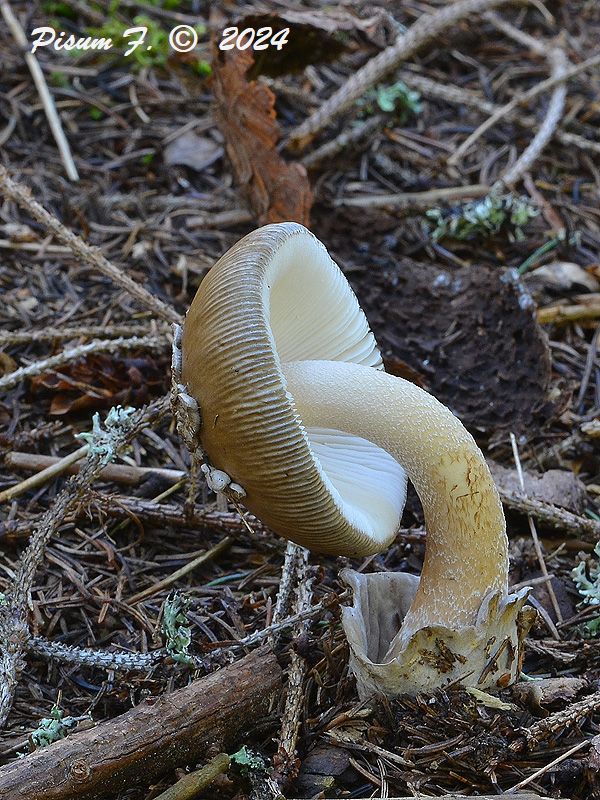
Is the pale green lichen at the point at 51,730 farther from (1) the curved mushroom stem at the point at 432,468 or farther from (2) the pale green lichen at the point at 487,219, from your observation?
(2) the pale green lichen at the point at 487,219

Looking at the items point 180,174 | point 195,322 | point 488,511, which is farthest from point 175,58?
point 488,511

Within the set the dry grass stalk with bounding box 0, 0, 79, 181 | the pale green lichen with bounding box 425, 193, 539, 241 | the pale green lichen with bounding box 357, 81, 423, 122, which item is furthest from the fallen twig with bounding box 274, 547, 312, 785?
the pale green lichen with bounding box 357, 81, 423, 122

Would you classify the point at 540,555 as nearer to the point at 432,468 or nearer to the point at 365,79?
the point at 432,468

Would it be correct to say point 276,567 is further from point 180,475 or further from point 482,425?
point 482,425

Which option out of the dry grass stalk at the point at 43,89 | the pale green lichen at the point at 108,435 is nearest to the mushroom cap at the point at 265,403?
the pale green lichen at the point at 108,435

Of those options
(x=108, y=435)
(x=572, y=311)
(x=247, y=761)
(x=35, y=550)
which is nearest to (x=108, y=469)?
(x=108, y=435)

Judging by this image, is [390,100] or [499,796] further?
[390,100]

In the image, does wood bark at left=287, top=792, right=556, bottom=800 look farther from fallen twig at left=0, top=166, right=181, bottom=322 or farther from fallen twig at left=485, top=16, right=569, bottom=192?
fallen twig at left=485, top=16, right=569, bottom=192
